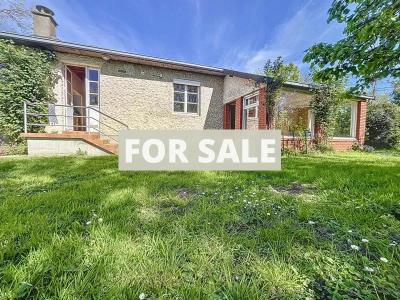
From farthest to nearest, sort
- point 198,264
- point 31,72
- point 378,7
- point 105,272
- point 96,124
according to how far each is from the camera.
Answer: point 96,124 → point 31,72 → point 378,7 → point 198,264 → point 105,272

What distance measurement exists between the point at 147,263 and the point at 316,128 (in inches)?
406

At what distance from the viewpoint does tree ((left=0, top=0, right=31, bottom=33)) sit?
34.6 feet

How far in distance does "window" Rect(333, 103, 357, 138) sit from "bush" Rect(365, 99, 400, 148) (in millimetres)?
2479

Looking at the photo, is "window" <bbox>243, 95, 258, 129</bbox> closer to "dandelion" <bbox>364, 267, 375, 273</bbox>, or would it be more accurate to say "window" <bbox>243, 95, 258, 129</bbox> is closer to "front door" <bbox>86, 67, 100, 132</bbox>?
"front door" <bbox>86, 67, 100, 132</bbox>

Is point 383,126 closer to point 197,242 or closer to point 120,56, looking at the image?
point 120,56

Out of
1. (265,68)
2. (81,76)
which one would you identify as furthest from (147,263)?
(81,76)

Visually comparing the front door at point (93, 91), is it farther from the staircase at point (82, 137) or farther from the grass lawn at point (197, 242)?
the grass lawn at point (197, 242)

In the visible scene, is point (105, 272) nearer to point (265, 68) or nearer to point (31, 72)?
point (265, 68)

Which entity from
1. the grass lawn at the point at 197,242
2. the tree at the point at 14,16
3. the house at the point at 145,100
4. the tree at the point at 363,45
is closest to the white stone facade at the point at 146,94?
the house at the point at 145,100

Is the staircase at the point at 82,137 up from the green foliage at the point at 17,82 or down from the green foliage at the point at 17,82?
down

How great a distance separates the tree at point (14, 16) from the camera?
10.5 metres

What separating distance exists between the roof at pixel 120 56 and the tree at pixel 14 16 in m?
4.54

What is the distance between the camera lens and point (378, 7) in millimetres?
2980

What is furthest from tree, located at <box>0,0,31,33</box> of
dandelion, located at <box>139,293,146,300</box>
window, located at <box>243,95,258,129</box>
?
dandelion, located at <box>139,293,146,300</box>
